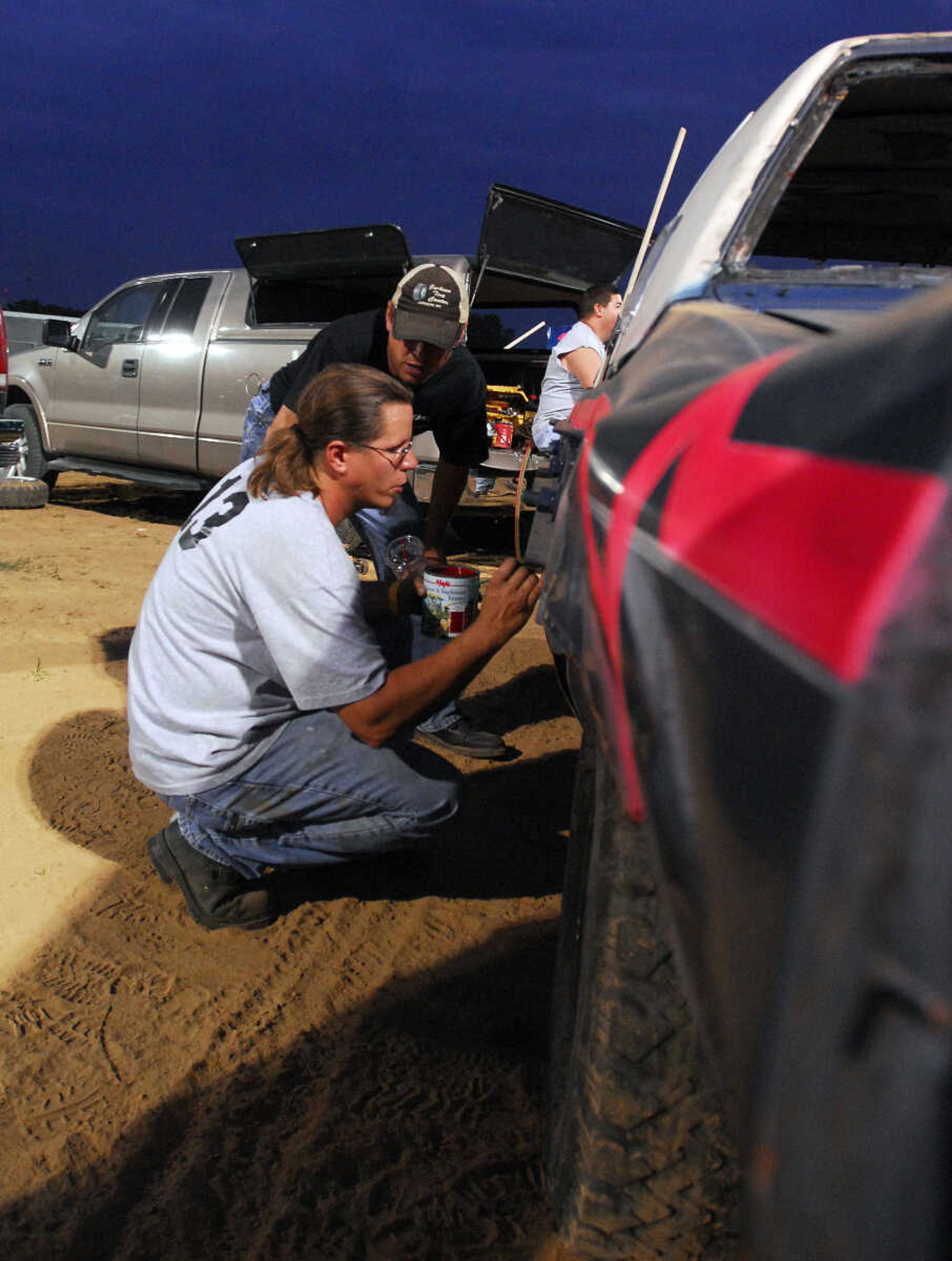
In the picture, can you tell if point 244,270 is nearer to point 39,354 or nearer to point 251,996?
point 39,354

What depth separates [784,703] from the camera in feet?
2.13

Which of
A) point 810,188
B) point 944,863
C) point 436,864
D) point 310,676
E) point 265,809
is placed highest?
point 810,188

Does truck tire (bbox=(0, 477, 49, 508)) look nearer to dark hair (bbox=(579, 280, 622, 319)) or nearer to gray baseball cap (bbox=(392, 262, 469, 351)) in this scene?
dark hair (bbox=(579, 280, 622, 319))

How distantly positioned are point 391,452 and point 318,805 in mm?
→ 888

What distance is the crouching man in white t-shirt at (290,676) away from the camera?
2.24m

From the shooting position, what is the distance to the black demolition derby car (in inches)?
21.0

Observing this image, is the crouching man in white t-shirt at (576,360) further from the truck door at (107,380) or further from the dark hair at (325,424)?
the truck door at (107,380)

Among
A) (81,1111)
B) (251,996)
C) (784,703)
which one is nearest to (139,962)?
(251,996)

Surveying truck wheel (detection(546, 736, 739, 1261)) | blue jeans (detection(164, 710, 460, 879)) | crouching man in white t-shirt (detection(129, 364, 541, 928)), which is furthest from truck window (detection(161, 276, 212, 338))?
truck wheel (detection(546, 736, 739, 1261))

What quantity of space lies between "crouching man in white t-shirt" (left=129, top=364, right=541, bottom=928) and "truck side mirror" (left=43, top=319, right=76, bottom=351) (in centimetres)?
648

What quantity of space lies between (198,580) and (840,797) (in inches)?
79.1

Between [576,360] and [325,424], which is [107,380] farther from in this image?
[325,424]

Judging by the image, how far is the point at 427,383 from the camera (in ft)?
12.7

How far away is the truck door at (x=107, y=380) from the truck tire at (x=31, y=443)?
1.32ft
